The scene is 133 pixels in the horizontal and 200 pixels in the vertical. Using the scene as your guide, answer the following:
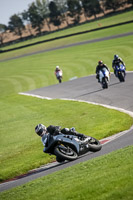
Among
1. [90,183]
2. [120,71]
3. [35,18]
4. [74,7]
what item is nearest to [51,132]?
[90,183]

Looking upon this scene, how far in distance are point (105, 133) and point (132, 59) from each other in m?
26.8

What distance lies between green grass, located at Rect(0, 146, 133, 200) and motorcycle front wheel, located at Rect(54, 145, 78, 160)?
1.03m

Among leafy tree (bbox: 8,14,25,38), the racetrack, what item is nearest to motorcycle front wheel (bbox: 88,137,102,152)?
the racetrack

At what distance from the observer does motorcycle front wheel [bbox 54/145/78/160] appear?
408 inches

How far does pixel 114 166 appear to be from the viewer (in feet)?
27.1

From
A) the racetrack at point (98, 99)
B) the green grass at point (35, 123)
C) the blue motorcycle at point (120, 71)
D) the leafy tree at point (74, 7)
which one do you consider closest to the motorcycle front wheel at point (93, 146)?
the racetrack at point (98, 99)

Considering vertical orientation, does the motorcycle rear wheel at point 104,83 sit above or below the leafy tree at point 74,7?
below

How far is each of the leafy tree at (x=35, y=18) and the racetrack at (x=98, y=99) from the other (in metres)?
122

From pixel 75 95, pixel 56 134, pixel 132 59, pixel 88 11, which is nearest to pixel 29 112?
pixel 75 95

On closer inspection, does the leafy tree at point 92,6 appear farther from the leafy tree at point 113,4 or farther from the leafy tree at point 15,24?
the leafy tree at point 15,24

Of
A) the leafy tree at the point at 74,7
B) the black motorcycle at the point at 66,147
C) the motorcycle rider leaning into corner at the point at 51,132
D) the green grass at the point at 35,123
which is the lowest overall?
the green grass at the point at 35,123

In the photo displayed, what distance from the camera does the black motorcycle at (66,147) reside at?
10.5m

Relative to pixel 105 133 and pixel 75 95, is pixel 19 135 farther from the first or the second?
pixel 75 95

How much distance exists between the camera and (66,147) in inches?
420
